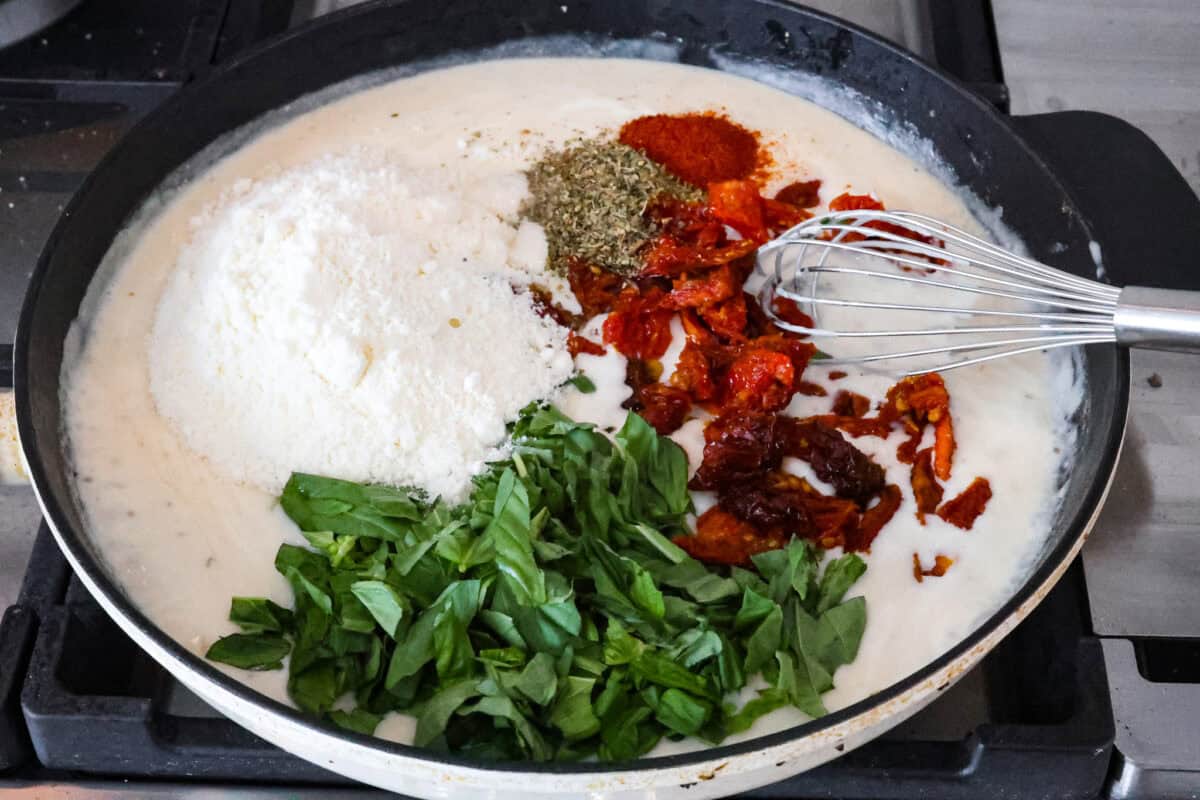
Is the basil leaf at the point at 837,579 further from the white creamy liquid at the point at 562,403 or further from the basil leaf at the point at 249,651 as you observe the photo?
the basil leaf at the point at 249,651

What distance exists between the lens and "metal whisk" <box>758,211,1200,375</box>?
126cm

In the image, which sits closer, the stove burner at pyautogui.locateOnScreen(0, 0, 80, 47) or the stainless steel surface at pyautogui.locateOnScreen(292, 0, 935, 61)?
the stove burner at pyautogui.locateOnScreen(0, 0, 80, 47)

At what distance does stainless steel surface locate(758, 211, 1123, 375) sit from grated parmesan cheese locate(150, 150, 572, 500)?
32 cm

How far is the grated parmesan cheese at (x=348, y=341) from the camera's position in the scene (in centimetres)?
130

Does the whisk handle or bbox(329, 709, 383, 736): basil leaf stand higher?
the whisk handle

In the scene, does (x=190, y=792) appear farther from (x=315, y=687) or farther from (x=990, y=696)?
(x=990, y=696)

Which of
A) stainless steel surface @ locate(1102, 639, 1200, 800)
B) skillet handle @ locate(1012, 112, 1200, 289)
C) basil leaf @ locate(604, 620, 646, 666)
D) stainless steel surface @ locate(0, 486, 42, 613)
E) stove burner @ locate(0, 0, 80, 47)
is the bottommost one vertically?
stainless steel surface @ locate(1102, 639, 1200, 800)

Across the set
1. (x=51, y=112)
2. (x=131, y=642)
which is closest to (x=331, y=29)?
(x=51, y=112)

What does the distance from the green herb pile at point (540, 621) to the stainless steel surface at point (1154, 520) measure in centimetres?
30

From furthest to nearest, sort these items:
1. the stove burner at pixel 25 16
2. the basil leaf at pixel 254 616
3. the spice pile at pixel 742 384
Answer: the stove burner at pixel 25 16 < the spice pile at pixel 742 384 < the basil leaf at pixel 254 616

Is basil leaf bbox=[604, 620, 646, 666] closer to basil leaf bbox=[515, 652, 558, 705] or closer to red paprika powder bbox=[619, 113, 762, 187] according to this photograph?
basil leaf bbox=[515, 652, 558, 705]

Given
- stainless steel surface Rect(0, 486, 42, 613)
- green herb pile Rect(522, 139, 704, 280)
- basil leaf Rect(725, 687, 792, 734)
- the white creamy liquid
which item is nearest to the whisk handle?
the white creamy liquid

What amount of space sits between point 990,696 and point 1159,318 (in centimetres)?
42

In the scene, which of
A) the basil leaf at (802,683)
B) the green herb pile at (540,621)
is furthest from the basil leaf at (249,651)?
the basil leaf at (802,683)
